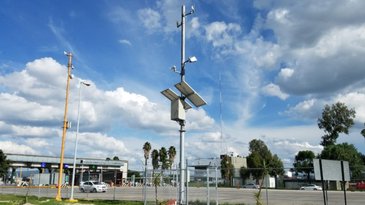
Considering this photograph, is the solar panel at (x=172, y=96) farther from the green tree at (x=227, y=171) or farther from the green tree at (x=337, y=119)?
the green tree at (x=337, y=119)

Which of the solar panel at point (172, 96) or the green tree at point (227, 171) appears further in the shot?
the green tree at point (227, 171)

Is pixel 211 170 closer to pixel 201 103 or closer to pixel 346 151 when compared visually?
pixel 201 103

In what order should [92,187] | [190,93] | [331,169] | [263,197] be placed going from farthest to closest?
[92,187] → [263,197] → [190,93] → [331,169]

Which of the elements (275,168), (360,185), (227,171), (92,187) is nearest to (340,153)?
(227,171)

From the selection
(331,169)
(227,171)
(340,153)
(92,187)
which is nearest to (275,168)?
(331,169)

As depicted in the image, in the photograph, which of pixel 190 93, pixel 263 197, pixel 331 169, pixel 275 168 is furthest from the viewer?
pixel 263 197

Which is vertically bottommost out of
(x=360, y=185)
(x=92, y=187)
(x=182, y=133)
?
(x=92, y=187)

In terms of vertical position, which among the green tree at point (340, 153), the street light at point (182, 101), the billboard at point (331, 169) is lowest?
the billboard at point (331, 169)

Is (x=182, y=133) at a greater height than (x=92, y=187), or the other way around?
(x=182, y=133)

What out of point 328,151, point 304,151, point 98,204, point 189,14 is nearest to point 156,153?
point 304,151

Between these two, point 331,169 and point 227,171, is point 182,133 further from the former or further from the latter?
point 227,171

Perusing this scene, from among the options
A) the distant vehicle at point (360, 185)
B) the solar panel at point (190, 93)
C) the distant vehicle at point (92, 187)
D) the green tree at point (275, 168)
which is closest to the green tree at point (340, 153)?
the distant vehicle at point (360, 185)

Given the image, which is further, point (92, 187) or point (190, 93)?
point (92, 187)

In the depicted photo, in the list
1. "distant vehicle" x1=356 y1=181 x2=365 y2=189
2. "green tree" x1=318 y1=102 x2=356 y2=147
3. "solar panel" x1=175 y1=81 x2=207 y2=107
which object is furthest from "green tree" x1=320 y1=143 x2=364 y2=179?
"solar panel" x1=175 y1=81 x2=207 y2=107
